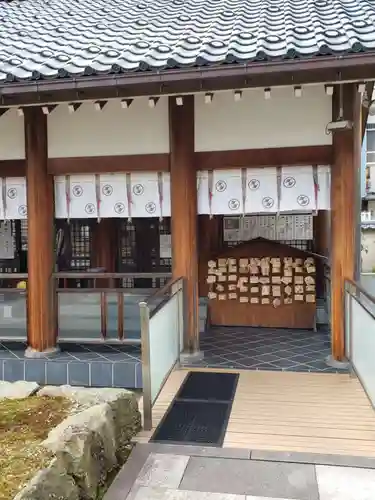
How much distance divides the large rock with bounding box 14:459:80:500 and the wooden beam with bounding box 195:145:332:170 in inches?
170

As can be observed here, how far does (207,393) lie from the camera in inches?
212

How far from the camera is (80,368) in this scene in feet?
20.0

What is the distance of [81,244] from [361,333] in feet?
22.6

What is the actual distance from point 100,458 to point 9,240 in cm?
706

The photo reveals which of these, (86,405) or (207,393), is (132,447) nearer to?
(86,405)

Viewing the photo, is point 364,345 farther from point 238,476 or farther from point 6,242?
point 6,242

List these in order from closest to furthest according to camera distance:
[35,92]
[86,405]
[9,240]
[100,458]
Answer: [100,458], [86,405], [35,92], [9,240]

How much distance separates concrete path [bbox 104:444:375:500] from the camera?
3.43 meters

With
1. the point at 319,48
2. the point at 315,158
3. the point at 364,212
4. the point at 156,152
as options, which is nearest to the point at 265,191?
the point at 315,158

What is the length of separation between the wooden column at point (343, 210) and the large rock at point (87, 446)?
3452 millimetres

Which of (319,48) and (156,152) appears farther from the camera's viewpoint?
(156,152)

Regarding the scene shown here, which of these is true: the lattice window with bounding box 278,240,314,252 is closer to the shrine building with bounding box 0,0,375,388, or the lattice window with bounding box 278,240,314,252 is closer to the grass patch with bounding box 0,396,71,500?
the shrine building with bounding box 0,0,375,388

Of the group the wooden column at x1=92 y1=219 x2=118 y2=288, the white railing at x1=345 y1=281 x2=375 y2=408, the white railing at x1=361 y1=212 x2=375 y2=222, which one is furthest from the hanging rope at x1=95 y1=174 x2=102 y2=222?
the white railing at x1=361 y1=212 x2=375 y2=222

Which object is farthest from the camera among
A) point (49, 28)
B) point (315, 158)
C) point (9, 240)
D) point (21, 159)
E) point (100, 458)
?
point (9, 240)
